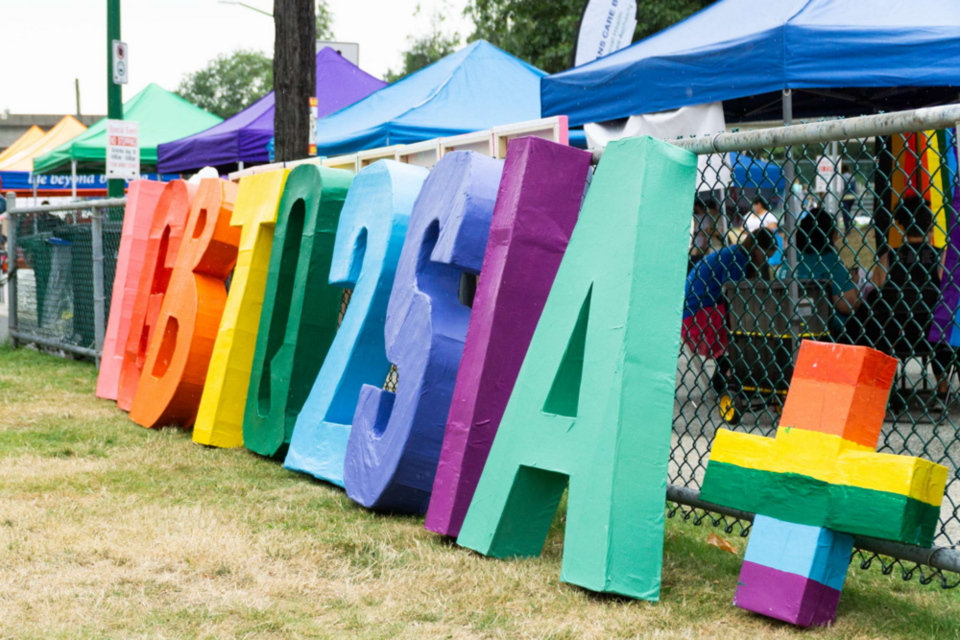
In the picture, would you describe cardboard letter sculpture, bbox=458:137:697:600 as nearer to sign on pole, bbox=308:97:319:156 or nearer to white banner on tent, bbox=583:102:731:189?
white banner on tent, bbox=583:102:731:189

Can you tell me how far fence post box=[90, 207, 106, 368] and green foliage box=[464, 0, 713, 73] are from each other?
18292mm

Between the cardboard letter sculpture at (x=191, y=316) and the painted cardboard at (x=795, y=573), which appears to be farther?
the cardboard letter sculpture at (x=191, y=316)

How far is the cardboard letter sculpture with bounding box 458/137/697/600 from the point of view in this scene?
2.79 metres

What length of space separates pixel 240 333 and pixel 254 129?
825 cm

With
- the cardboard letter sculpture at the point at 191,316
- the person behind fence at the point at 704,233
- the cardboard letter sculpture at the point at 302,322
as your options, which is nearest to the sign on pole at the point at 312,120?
the cardboard letter sculpture at the point at 191,316

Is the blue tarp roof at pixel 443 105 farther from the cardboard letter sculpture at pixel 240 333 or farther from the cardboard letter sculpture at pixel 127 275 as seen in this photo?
the cardboard letter sculpture at pixel 240 333

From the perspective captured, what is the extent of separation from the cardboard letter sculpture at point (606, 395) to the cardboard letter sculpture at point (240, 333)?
2270 mm

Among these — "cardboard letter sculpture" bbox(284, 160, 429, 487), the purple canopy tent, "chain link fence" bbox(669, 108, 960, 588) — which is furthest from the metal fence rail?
"chain link fence" bbox(669, 108, 960, 588)

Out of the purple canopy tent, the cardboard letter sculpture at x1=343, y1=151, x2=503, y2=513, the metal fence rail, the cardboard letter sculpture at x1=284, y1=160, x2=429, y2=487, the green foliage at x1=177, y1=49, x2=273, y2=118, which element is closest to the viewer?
the cardboard letter sculpture at x1=343, y1=151, x2=503, y2=513

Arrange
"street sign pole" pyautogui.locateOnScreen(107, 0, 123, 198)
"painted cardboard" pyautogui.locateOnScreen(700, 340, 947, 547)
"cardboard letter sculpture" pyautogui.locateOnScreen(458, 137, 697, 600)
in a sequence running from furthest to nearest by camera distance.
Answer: "street sign pole" pyautogui.locateOnScreen(107, 0, 123, 198) → "cardboard letter sculpture" pyautogui.locateOnScreen(458, 137, 697, 600) → "painted cardboard" pyautogui.locateOnScreen(700, 340, 947, 547)

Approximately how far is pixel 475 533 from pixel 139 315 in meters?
3.97

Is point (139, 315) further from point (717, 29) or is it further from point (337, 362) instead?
point (717, 29)

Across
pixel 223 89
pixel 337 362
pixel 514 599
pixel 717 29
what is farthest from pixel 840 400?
pixel 223 89

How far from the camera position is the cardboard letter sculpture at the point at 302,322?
186 inches
